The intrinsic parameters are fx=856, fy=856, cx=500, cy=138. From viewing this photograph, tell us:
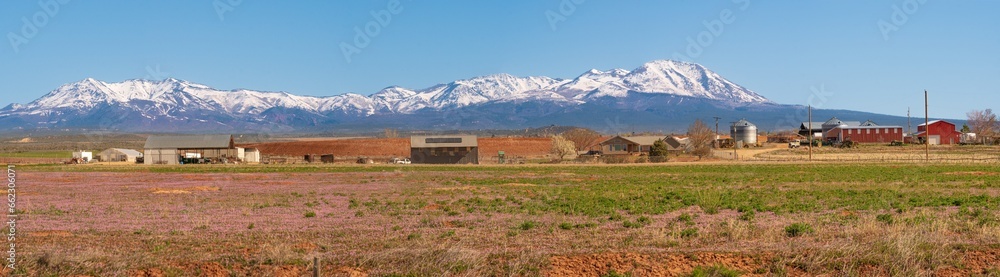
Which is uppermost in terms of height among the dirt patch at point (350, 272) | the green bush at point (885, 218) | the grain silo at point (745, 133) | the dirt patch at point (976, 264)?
the grain silo at point (745, 133)

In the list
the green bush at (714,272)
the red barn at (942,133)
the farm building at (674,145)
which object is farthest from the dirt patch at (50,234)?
the red barn at (942,133)

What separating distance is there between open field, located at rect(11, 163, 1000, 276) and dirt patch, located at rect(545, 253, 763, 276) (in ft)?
0.13

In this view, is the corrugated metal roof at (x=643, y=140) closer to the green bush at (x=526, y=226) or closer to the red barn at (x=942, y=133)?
the red barn at (x=942, y=133)

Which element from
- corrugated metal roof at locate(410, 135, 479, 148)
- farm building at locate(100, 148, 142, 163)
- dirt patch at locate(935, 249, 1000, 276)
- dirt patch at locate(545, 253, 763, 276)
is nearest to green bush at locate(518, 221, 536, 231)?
dirt patch at locate(545, 253, 763, 276)

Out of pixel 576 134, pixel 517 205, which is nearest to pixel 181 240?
pixel 517 205

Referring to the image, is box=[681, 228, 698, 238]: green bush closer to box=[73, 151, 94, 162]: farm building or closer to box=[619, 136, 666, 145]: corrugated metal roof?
box=[619, 136, 666, 145]: corrugated metal roof

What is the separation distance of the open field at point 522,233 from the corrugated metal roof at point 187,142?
63.5 metres

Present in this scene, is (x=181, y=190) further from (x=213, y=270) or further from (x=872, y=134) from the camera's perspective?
(x=872, y=134)

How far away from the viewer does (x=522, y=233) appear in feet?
65.9

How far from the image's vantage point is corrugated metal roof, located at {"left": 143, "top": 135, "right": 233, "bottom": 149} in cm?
9544

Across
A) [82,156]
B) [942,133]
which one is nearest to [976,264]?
[82,156]

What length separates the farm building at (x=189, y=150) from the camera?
93719 millimetres

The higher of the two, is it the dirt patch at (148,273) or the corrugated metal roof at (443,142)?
the corrugated metal roof at (443,142)

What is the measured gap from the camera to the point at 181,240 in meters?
18.9
